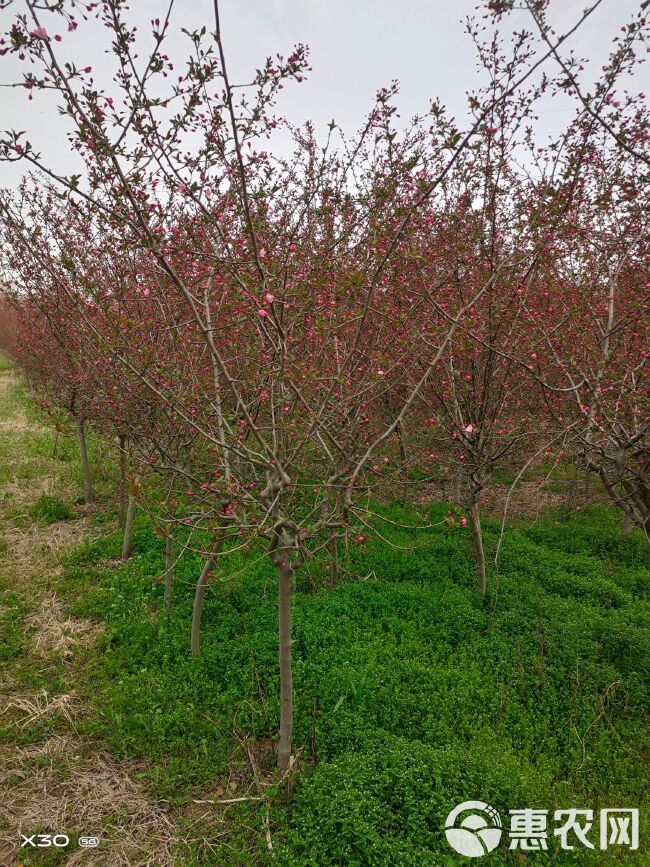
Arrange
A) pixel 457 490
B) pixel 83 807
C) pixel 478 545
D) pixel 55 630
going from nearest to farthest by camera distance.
A: pixel 83 807, pixel 55 630, pixel 478 545, pixel 457 490

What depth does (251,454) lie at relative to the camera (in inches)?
113

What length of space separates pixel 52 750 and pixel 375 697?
230cm

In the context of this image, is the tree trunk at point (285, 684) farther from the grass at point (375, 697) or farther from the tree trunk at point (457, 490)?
the tree trunk at point (457, 490)

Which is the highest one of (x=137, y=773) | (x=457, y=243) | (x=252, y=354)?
(x=457, y=243)

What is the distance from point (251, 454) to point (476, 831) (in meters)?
2.46

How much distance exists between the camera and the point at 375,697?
3.79 m

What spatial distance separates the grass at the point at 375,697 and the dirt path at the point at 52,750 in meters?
0.06

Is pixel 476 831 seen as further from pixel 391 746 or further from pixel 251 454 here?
pixel 251 454

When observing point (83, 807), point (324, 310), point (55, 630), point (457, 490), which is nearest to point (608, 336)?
point (324, 310)

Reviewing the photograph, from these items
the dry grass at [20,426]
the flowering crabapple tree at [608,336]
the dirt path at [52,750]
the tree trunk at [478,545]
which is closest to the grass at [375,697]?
the dirt path at [52,750]

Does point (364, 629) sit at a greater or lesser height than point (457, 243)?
lesser

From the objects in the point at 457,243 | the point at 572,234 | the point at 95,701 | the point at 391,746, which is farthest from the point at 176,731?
the point at 572,234

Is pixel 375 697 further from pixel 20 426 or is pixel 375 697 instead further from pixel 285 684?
pixel 20 426

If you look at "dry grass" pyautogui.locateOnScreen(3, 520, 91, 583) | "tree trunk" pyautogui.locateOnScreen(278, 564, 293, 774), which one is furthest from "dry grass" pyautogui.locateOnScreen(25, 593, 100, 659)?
"tree trunk" pyautogui.locateOnScreen(278, 564, 293, 774)
